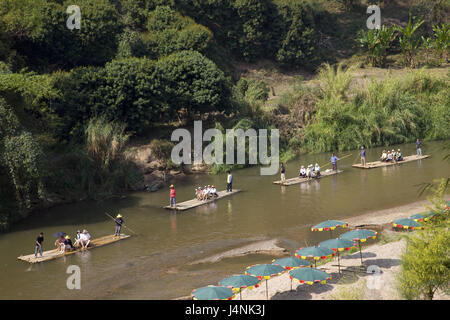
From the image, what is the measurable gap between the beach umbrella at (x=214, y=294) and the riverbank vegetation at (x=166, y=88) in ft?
51.8

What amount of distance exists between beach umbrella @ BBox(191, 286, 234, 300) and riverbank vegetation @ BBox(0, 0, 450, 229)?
51.8 ft

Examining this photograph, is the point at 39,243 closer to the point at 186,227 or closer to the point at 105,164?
the point at 186,227

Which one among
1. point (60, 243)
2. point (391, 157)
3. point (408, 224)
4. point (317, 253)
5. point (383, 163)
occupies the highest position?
point (391, 157)

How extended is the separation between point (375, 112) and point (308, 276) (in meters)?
32.3

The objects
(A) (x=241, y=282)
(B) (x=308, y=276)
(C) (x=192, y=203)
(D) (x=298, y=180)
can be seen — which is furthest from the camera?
(D) (x=298, y=180)

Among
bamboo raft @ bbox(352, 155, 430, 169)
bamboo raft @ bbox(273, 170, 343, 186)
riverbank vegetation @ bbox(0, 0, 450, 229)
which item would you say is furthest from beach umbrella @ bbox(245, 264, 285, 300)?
bamboo raft @ bbox(352, 155, 430, 169)

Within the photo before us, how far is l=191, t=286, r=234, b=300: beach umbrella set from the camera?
18.4 meters

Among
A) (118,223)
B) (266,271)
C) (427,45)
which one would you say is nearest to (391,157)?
(118,223)

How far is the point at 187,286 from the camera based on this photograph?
2298 centimetres

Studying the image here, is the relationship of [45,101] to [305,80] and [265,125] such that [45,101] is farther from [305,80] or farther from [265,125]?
[305,80]

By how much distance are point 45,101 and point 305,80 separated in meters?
32.3

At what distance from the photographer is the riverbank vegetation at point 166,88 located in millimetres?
36500

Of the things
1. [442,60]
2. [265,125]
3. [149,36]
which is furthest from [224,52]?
[442,60]

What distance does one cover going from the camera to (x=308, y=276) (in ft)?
64.6
